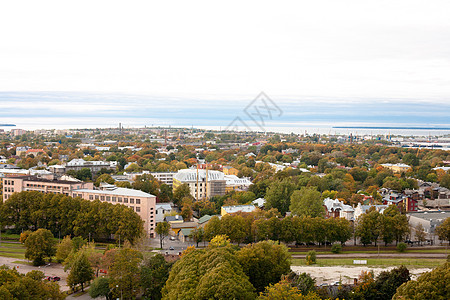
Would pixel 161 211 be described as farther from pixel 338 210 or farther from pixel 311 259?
pixel 311 259

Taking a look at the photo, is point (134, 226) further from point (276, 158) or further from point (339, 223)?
point (276, 158)

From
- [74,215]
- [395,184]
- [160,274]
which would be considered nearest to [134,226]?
[74,215]

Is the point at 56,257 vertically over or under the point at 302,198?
under

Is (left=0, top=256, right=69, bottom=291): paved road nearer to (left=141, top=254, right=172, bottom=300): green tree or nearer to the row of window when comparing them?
(left=141, top=254, right=172, bottom=300): green tree

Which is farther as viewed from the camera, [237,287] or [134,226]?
[134,226]

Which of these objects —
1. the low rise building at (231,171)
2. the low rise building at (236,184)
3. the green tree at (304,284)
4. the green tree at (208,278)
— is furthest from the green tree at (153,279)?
the low rise building at (231,171)

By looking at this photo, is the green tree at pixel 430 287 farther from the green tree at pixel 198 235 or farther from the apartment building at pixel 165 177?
the apartment building at pixel 165 177

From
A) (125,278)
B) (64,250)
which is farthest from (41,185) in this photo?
(125,278)
